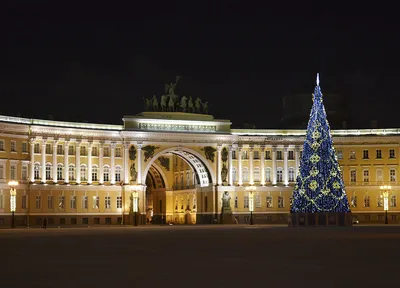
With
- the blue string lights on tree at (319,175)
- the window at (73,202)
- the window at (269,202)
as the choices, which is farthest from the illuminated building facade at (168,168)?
the blue string lights on tree at (319,175)

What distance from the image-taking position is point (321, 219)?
275 ft

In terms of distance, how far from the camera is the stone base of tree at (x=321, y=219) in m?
83.8

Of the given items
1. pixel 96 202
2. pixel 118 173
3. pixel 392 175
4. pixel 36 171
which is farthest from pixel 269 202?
pixel 36 171

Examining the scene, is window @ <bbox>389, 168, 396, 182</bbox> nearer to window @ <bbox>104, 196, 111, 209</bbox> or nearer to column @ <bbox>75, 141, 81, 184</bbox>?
window @ <bbox>104, 196, 111, 209</bbox>

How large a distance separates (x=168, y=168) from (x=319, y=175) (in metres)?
48.2

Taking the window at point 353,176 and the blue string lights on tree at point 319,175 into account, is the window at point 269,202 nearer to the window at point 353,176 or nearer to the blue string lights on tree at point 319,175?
the window at point 353,176

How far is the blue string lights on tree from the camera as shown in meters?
83.1

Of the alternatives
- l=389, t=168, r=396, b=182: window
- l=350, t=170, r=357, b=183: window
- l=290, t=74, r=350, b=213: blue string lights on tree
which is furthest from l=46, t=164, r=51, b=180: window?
l=389, t=168, r=396, b=182: window

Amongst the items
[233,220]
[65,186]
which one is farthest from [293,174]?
[65,186]

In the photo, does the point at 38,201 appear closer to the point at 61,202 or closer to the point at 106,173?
the point at 61,202

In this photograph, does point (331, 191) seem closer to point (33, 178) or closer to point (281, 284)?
point (33, 178)

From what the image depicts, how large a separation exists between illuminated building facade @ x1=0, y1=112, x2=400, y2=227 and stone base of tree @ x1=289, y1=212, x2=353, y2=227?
2733 cm

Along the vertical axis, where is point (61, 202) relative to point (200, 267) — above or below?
above

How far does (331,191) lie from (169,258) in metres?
52.8
